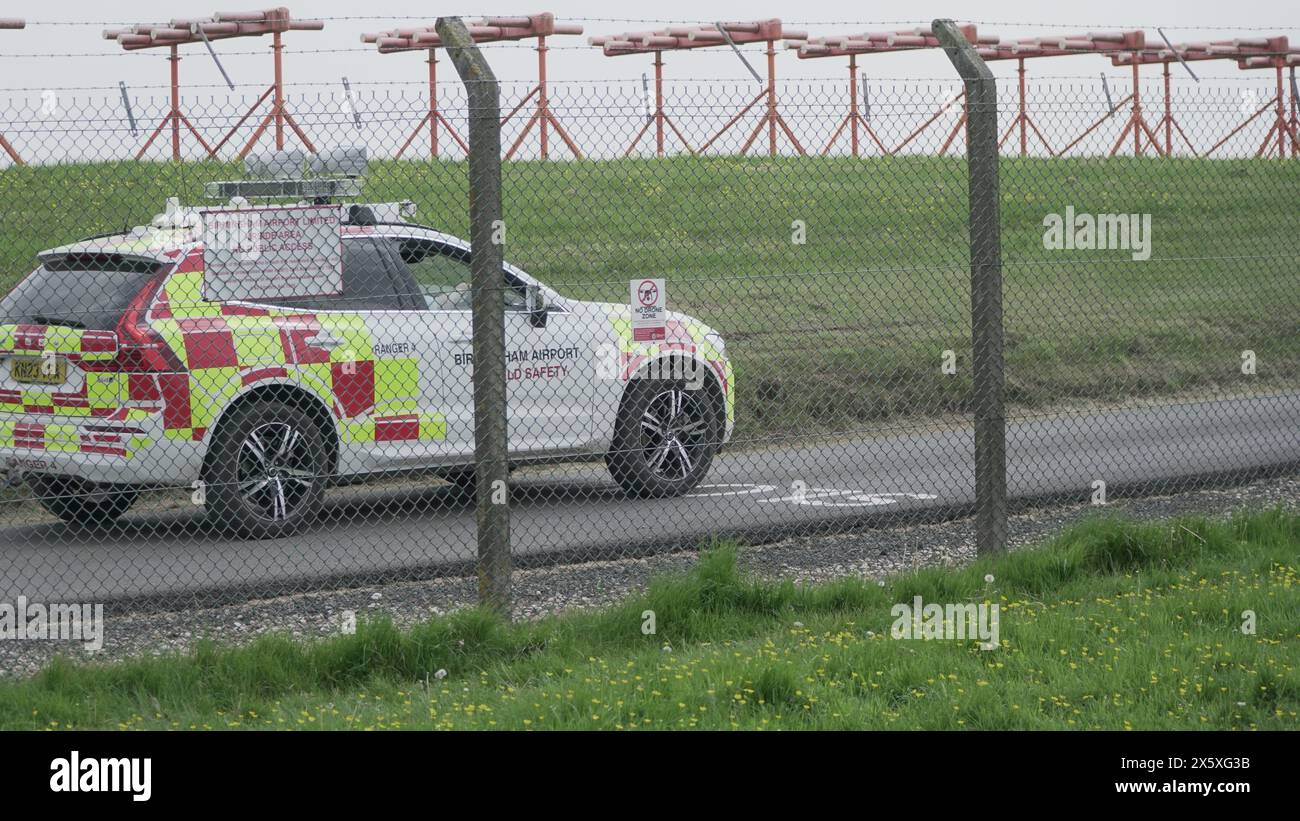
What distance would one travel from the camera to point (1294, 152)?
50.7 ft

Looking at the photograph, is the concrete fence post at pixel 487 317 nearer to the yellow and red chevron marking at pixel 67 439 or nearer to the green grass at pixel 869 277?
the yellow and red chevron marking at pixel 67 439

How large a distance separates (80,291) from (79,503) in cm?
131

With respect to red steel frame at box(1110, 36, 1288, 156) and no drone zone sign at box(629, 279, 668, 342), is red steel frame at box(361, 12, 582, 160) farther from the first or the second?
red steel frame at box(1110, 36, 1288, 156)

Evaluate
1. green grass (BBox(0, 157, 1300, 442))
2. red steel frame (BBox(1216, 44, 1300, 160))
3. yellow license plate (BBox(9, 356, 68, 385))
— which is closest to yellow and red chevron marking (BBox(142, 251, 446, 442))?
yellow license plate (BBox(9, 356, 68, 385))

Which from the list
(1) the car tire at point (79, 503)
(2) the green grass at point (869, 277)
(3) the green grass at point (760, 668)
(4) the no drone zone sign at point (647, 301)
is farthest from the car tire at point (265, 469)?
(2) the green grass at point (869, 277)

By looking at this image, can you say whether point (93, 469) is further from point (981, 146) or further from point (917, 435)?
point (917, 435)

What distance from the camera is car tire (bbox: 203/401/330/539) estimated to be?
9320 millimetres

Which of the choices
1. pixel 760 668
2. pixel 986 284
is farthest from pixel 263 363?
pixel 760 668

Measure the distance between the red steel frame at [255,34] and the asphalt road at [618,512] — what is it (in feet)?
7.26

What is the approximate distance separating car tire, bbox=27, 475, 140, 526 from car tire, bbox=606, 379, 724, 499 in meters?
3.04

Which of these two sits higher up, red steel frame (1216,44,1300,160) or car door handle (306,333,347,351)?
red steel frame (1216,44,1300,160)

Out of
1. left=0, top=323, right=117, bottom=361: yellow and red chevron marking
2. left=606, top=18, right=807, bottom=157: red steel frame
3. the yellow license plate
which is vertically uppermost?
left=606, top=18, right=807, bottom=157: red steel frame

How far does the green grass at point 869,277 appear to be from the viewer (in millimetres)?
15344

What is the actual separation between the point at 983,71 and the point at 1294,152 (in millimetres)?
8376
